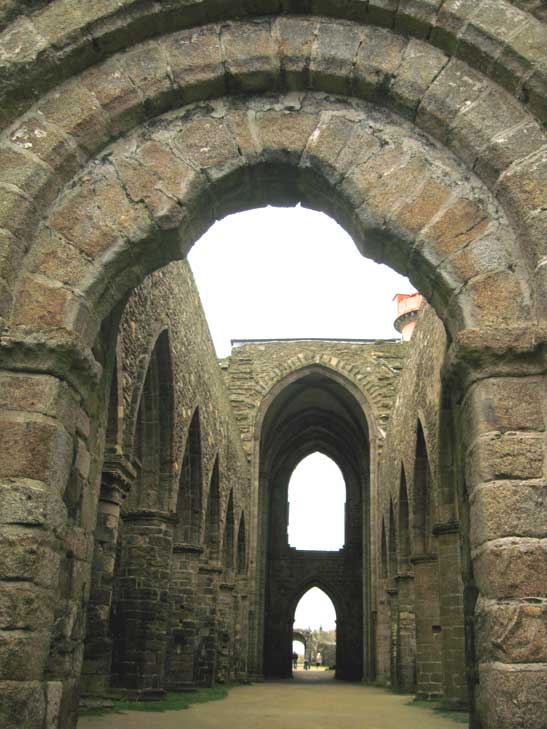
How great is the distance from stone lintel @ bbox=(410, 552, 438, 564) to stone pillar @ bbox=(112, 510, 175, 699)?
3.93m

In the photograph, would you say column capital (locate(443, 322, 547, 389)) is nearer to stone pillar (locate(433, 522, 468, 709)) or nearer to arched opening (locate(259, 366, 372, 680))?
stone pillar (locate(433, 522, 468, 709))

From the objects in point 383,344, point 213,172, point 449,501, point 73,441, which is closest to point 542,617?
point 73,441

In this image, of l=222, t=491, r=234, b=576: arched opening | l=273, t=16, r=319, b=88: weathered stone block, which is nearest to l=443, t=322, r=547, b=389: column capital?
l=273, t=16, r=319, b=88: weathered stone block

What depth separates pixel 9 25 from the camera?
3893 mm

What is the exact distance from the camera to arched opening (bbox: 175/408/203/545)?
11.6 m

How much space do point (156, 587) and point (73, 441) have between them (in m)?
5.70

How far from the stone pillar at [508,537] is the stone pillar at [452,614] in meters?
5.58

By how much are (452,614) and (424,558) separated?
7.73ft

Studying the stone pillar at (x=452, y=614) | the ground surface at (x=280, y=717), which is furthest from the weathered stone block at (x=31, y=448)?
the stone pillar at (x=452, y=614)

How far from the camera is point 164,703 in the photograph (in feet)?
28.8

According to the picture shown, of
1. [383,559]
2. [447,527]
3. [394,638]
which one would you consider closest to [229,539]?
[394,638]

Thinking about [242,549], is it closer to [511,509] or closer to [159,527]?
[159,527]

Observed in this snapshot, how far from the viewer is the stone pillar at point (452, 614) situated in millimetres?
8734

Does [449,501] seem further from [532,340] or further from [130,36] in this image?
[130,36]
